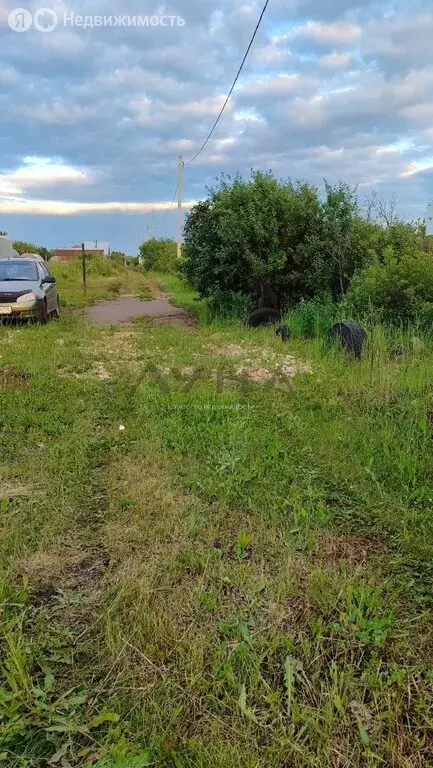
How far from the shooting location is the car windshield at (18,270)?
1038cm

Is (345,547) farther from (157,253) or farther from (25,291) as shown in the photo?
(157,253)

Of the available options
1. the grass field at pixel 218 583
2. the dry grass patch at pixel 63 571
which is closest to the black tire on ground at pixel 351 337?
the grass field at pixel 218 583

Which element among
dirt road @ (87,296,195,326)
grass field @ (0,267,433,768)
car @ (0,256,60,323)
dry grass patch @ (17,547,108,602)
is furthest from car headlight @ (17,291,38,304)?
dry grass patch @ (17,547,108,602)

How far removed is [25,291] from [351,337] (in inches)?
249

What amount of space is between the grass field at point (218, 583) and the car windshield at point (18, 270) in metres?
6.24

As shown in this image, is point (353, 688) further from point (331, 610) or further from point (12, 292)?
point (12, 292)

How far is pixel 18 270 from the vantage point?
10.6m

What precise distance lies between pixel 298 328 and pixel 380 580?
20.7ft

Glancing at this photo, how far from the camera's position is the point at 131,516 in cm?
291

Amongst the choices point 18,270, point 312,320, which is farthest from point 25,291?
point 312,320

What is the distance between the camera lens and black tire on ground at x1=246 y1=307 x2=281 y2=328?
10234 millimetres

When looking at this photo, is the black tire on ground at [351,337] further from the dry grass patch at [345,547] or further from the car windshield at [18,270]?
the car windshield at [18,270]

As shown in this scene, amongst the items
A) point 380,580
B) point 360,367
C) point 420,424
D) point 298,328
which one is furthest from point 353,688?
point 298,328

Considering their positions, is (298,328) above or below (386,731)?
above
